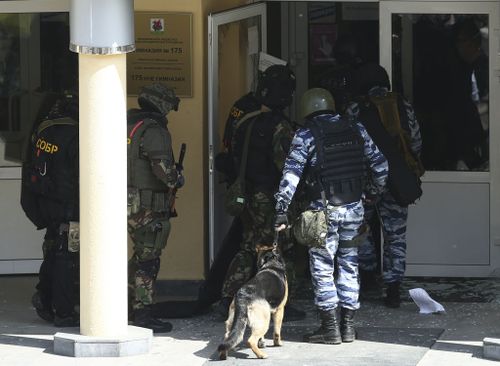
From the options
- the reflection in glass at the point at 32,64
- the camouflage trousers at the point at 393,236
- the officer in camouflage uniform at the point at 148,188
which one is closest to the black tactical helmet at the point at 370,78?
the camouflage trousers at the point at 393,236

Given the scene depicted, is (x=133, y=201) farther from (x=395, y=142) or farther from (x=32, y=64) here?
(x=32, y=64)

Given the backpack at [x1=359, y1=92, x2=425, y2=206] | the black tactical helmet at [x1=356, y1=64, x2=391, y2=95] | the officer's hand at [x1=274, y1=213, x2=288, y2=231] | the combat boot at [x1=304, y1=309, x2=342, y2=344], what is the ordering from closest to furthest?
1. the officer's hand at [x1=274, y1=213, x2=288, y2=231]
2. the combat boot at [x1=304, y1=309, x2=342, y2=344]
3. the backpack at [x1=359, y1=92, x2=425, y2=206]
4. the black tactical helmet at [x1=356, y1=64, x2=391, y2=95]

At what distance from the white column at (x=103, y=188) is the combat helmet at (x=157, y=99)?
2.28 ft

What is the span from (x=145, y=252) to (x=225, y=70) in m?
1.99

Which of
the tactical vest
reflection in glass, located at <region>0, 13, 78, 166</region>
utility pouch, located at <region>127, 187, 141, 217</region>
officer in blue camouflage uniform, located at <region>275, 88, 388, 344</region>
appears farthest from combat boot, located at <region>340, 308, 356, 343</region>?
reflection in glass, located at <region>0, 13, 78, 166</region>

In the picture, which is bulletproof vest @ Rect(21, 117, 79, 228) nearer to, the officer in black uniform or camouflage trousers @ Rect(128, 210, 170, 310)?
the officer in black uniform

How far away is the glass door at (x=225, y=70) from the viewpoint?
396 inches

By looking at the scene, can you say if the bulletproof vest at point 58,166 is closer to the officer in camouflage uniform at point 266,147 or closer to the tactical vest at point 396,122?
the officer in camouflage uniform at point 266,147

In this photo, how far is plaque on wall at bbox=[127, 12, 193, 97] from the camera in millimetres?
10102

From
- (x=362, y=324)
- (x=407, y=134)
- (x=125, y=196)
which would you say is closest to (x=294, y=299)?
(x=362, y=324)

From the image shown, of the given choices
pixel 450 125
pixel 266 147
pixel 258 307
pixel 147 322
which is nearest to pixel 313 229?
pixel 258 307

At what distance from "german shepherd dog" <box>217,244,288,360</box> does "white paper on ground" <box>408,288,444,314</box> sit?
1.57 meters

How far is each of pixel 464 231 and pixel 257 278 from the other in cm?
294

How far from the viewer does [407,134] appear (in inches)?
390
